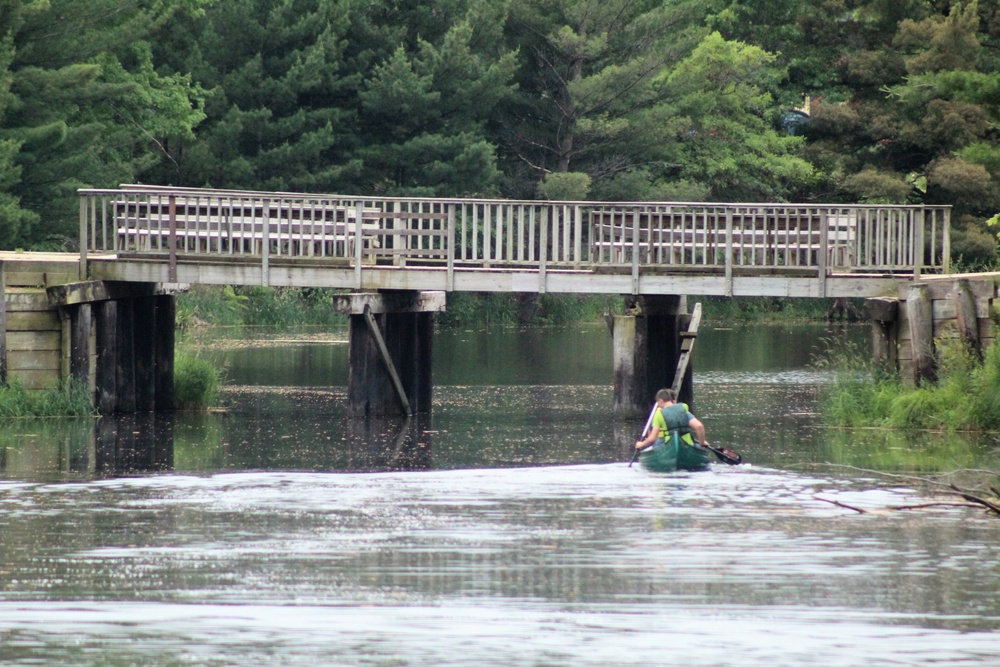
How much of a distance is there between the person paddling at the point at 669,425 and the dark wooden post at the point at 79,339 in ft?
31.9

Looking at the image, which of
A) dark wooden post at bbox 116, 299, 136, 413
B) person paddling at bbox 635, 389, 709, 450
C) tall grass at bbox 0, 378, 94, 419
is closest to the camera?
person paddling at bbox 635, 389, 709, 450

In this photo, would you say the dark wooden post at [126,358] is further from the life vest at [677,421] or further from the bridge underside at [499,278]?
the life vest at [677,421]

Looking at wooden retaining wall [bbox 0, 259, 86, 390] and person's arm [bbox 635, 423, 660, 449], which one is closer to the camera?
person's arm [bbox 635, 423, 660, 449]

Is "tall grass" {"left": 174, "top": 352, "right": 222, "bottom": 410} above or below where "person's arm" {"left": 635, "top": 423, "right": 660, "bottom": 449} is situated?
above

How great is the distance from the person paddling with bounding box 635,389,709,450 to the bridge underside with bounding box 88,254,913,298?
Answer: 4716mm

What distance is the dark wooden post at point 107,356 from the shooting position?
91.0ft

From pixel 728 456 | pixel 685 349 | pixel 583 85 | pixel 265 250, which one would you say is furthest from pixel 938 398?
pixel 583 85

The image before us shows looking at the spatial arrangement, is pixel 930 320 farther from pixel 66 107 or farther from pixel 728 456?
pixel 66 107

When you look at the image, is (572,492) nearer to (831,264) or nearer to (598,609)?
(598,609)

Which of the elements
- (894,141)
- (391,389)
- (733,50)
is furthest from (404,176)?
(391,389)

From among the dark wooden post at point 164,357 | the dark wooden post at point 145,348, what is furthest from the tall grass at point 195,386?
the dark wooden post at point 145,348

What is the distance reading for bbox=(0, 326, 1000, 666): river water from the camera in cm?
1206

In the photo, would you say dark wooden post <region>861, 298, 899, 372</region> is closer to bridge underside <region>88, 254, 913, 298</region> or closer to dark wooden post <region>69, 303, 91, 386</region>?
bridge underside <region>88, 254, 913, 298</region>

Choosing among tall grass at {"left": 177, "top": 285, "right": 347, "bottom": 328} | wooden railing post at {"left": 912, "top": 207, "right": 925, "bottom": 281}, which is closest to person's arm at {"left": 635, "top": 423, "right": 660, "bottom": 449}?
wooden railing post at {"left": 912, "top": 207, "right": 925, "bottom": 281}
